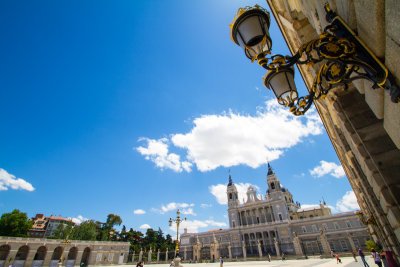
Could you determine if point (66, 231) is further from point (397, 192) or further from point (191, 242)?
point (397, 192)

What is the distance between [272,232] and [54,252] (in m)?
48.4

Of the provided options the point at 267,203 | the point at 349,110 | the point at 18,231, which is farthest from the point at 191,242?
the point at 349,110

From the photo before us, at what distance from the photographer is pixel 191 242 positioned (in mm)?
54562

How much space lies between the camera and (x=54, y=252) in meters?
38.0

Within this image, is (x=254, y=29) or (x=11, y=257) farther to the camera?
(x=11, y=257)

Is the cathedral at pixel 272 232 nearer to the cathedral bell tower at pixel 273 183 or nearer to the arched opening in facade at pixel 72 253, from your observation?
the cathedral bell tower at pixel 273 183

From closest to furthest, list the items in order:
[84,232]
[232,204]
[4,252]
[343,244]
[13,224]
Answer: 1. [4,252]
2. [343,244]
3. [13,224]
4. [84,232]
5. [232,204]

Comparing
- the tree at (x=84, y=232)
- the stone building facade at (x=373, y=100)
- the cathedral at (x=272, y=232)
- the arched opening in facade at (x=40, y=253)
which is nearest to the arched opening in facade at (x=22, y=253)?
the arched opening in facade at (x=40, y=253)

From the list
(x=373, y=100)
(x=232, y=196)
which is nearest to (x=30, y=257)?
(x=232, y=196)

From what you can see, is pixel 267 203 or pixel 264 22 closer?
pixel 264 22

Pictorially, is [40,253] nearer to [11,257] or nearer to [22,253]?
[22,253]

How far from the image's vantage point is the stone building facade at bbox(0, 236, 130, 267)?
32.2 m

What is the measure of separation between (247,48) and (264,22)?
362 millimetres

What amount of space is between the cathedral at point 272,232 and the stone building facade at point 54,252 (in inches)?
702
